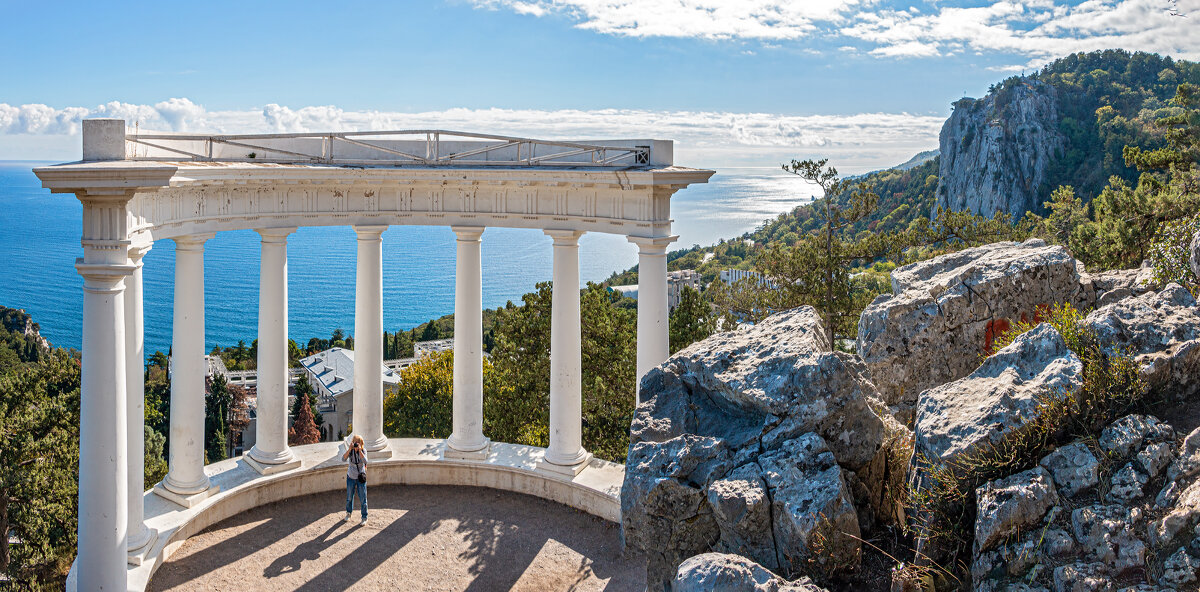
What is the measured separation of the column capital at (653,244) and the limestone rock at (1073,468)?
22324mm

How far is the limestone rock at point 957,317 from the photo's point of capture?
29156mm

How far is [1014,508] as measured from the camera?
61.0 feet

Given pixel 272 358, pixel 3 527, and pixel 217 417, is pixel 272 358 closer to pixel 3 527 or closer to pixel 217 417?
pixel 3 527

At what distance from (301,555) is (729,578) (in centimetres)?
2673

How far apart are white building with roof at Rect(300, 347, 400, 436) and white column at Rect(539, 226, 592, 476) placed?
122m

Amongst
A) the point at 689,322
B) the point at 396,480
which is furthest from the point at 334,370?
the point at 396,480

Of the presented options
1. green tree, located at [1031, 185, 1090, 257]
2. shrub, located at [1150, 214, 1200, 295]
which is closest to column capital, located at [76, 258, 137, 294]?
shrub, located at [1150, 214, 1200, 295]

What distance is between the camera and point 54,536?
56.3 meters

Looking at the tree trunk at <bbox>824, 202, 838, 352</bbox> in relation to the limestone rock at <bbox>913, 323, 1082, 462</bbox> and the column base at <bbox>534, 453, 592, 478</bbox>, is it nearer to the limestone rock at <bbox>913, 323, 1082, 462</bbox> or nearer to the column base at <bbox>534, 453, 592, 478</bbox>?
the column base at <bbox>534, 453, 592, 478</bbox>

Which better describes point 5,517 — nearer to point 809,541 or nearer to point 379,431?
point 379,431

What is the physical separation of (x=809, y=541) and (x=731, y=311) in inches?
1995

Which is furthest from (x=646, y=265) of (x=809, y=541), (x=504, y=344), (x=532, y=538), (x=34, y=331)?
(x=34, y=331)

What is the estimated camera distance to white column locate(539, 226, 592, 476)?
143 ft

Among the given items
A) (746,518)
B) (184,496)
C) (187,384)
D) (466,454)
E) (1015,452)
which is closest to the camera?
(1015,452)
